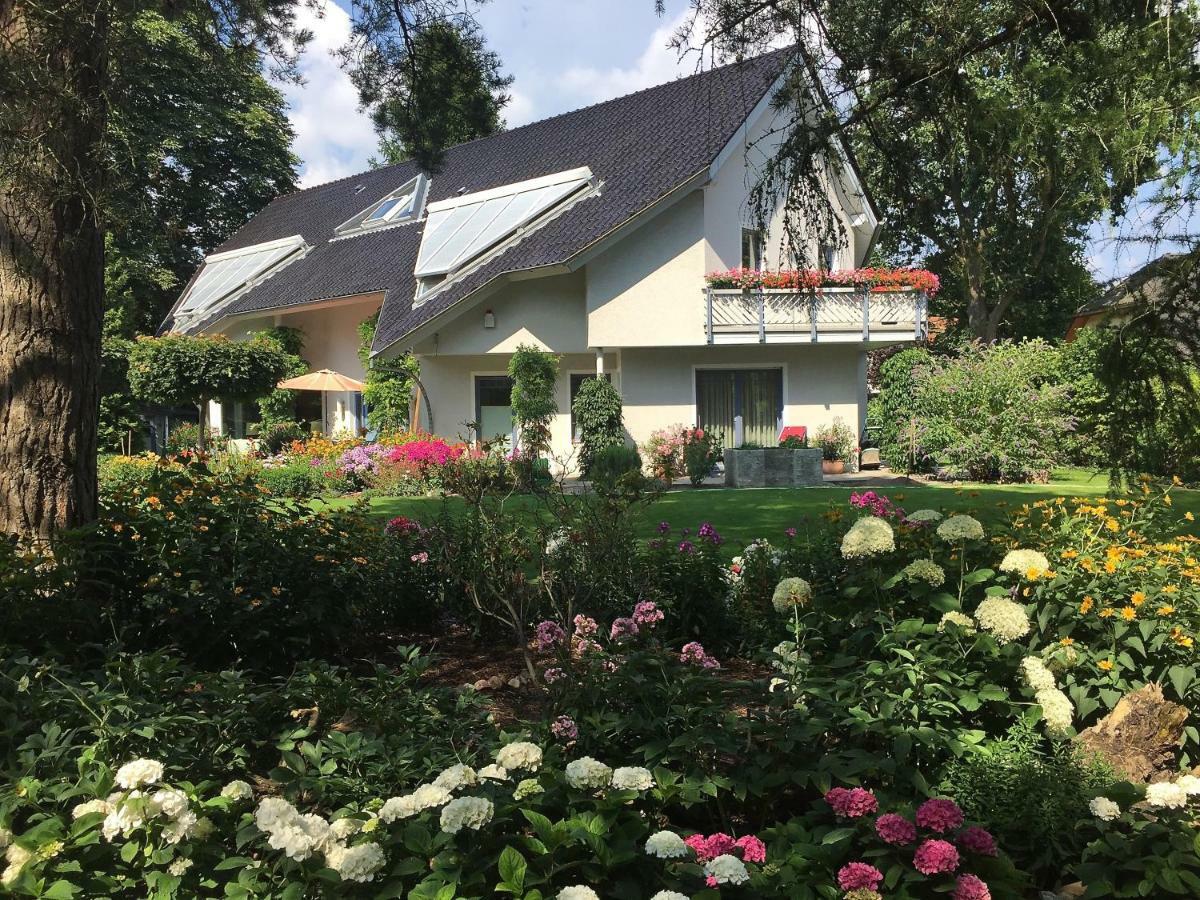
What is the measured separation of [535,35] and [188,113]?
94.9 ft

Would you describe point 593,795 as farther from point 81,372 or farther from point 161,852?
point 81,372

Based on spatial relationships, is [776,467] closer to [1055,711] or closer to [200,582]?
[200,582]

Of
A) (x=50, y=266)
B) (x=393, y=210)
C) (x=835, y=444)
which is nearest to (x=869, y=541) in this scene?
(x=50, y=266)

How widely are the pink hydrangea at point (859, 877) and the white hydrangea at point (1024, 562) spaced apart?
1837 mm

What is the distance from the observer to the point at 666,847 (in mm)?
2301

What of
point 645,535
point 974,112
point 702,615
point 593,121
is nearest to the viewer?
point 702,615

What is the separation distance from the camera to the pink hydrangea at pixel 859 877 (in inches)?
92.4

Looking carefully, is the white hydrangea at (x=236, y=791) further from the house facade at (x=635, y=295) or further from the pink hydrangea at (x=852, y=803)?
the house facade at (x=635, y=295)

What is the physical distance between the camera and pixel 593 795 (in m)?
2.60

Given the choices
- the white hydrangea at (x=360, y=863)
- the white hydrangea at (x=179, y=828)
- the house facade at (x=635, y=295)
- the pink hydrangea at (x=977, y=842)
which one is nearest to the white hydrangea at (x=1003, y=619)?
the pink hydrangea at (x=977, y=842)

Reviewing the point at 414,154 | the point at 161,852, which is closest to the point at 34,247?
the point at 414,154

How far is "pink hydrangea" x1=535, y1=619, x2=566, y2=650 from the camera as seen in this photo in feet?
13.2

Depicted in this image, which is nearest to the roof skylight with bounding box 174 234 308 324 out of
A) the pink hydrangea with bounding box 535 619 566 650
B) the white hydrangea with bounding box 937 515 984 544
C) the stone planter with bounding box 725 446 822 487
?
the stone planter with bounding box 725 446 822 487

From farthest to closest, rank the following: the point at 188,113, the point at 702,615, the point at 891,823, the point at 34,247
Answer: the point at 188,113
the point at 702,615
the point at 34,247
the point at 891,823
